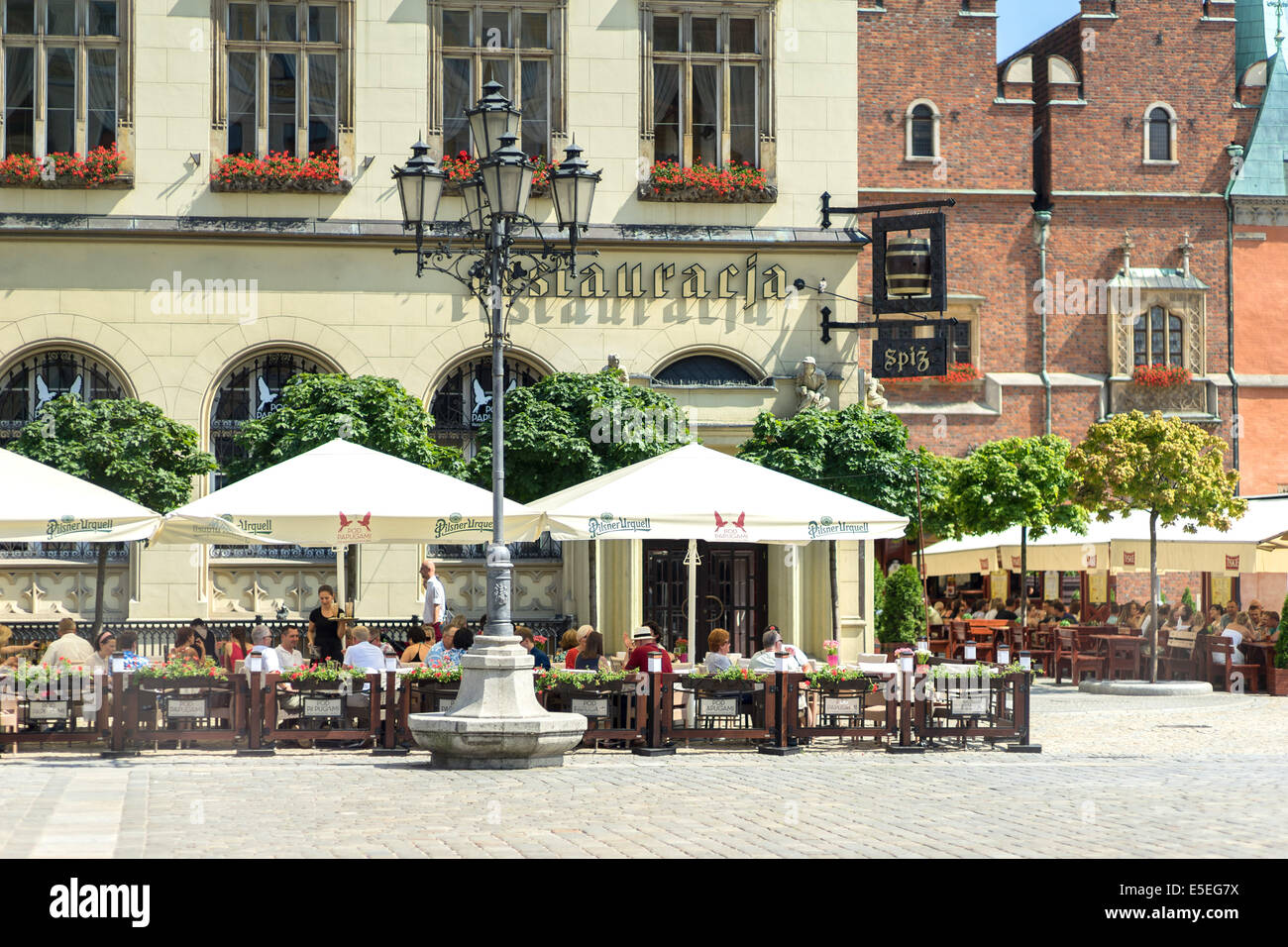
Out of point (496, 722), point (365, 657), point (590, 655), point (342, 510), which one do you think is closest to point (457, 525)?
point (342, 510)

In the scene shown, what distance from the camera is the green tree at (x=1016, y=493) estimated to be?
2902 centimetres

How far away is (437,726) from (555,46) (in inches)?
562

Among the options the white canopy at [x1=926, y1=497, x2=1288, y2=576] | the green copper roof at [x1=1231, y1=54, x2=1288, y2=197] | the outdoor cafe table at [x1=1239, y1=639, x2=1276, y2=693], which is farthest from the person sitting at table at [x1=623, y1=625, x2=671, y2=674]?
the green copper roof at [x1=1231, y1=54, x2=1288, y2=197]

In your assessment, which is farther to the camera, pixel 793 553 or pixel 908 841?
pixel 793 553

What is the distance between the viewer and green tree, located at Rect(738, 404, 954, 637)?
22.7 m

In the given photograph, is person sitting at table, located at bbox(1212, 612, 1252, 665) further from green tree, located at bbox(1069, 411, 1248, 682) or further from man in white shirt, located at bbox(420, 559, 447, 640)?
man in white shirt, located at bbox(420, 559, 447, 640)

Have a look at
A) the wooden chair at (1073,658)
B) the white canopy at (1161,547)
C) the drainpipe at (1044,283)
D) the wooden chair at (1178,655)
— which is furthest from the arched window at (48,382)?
the drainpipe at (1044,283)

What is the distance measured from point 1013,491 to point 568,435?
10674 mm

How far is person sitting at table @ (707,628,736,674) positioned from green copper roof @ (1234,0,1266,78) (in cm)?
3323

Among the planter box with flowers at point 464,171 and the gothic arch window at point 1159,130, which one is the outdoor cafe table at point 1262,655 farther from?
the gothic arch window at point 1159,130

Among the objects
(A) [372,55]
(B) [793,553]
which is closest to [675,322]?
(B) [793,553]
